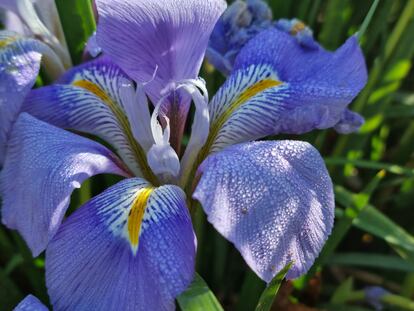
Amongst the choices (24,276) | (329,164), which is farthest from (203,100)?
(24,276)

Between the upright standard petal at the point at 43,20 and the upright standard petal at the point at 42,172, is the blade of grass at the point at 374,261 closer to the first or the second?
the upright standard petal at the point at 42,172

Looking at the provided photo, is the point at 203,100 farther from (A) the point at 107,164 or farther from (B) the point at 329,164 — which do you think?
(B) the point at 329,164

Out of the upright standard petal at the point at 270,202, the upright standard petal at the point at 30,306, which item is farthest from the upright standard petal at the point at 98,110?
the upright standard petal at the point at 30,306

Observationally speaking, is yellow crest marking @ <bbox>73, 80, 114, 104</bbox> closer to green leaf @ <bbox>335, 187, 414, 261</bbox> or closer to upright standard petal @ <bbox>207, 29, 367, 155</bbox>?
upright standard petal @ <bbox>207, 29, 367, 155</bbox>

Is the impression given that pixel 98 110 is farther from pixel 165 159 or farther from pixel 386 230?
pixel 386 230

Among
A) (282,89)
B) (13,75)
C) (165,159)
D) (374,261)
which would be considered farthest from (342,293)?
(13,75)
